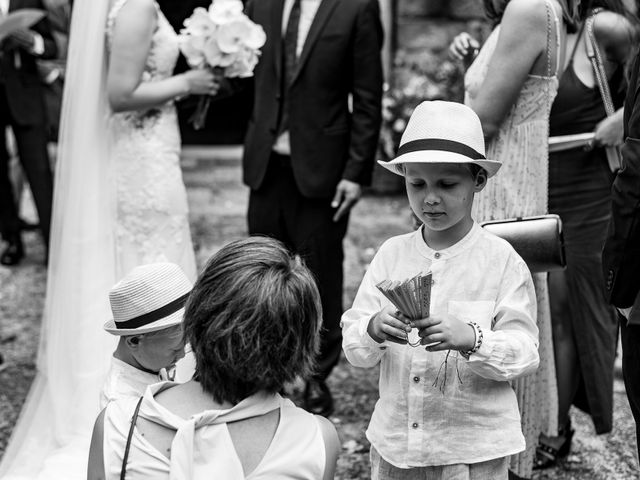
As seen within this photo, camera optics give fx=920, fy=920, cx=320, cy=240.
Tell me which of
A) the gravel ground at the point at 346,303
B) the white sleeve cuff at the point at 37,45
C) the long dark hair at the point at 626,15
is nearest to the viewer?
the long dark hair at the point at 626,15

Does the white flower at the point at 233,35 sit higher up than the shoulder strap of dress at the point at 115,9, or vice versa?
the shoulder strap of dress at the point at 115,9

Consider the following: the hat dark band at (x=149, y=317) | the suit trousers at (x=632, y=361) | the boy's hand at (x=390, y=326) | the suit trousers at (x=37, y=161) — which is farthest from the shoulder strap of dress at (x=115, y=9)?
the suit trousers at (x=37, y=161)

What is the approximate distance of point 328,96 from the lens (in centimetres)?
424

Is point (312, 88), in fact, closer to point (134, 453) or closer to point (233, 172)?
point (134, 453)

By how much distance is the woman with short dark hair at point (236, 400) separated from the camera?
1.96 meters

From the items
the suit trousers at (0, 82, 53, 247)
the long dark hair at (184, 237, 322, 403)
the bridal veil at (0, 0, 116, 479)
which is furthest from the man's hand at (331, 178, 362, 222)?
the suit trousers at (0, 82, 53, 247)

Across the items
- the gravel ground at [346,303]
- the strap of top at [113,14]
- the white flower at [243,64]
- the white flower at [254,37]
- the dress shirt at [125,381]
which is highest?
the strap of top at [113,14]

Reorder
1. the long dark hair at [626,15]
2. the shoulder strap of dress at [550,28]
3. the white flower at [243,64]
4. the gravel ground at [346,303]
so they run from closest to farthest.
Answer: the shoulder strap of dress at [550,28], the long dark hair at [626,15], the gravel ground at [346,303], the white flower at [243,64]

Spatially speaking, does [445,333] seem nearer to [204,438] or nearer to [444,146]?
[444,146]

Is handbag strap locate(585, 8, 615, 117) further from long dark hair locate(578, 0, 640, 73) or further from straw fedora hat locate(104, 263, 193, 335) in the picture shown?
straw fedora hat locate(104, 263, 193, 335)

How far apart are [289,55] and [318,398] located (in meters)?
1.62

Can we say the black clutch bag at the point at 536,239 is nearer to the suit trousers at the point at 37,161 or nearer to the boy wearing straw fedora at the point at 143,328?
the boy wearing straw fedora at the point at 143,328

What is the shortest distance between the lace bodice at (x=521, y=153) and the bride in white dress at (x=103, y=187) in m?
1.57

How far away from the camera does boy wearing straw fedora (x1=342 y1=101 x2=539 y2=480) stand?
2492mm
